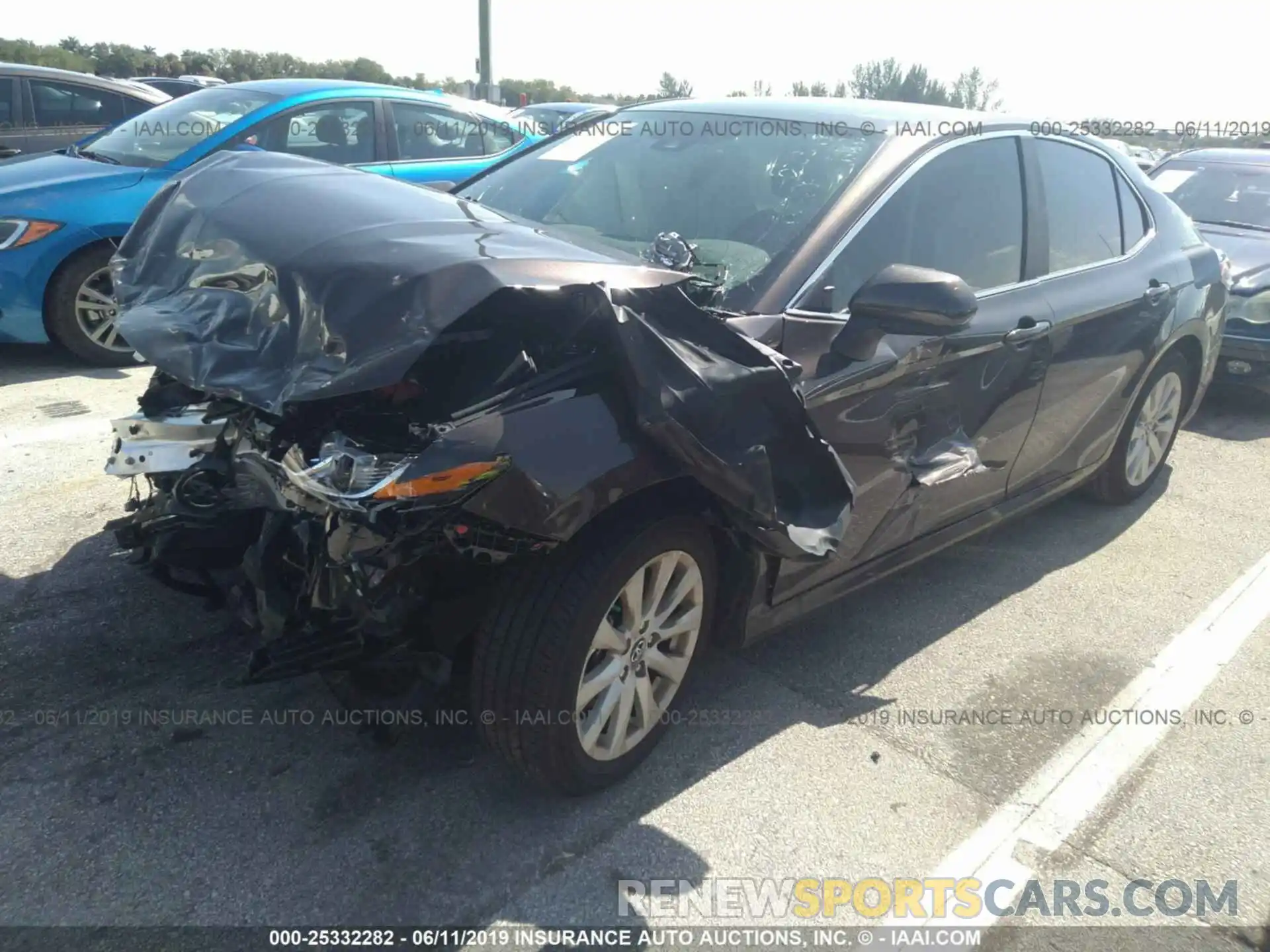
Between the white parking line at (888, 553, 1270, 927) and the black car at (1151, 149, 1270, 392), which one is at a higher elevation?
the black car at (1151, 149, 1270, 392)

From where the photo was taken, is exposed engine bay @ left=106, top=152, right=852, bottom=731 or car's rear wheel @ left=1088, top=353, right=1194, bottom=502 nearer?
exposed engine bay @ left=106, top=152, right=852, bottom=731

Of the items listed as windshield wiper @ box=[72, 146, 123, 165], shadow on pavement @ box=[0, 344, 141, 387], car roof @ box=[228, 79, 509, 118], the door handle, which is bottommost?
shadow on pavement @ box=[0, 344, 141, 387]

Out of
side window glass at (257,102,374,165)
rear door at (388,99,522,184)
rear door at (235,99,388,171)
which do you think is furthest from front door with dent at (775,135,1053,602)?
rear door at (235,99,388,171)

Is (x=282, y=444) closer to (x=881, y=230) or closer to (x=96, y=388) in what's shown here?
(x=881, y=230)

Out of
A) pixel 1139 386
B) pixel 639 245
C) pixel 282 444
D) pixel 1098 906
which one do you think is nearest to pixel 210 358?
pixel 282 444

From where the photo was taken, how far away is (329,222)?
8.55ft

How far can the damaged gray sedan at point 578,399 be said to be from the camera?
220cm

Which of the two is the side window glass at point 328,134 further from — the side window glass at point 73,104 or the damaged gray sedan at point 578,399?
the damaged gray sedan at point 578,399

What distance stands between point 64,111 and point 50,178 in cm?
325

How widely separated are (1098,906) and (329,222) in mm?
2659

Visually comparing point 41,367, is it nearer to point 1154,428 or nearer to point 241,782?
point 241,782

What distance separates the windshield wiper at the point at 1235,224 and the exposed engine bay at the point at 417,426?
7.13 metres

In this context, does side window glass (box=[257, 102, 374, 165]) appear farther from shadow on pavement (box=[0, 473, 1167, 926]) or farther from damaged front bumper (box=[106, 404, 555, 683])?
damaged front bumper (box=[106, 404, 555, 683])

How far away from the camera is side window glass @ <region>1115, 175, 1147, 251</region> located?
14.5ft
